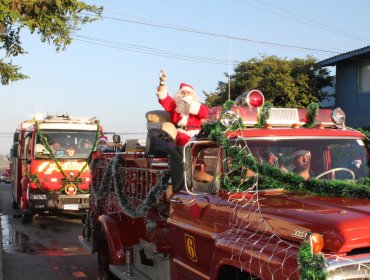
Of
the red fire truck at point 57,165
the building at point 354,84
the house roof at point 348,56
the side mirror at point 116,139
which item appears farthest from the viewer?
the building at point 354,84

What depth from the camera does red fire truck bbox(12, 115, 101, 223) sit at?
1275cm

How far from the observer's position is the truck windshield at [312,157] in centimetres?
396

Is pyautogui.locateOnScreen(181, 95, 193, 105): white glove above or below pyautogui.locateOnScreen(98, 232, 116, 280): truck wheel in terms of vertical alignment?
above

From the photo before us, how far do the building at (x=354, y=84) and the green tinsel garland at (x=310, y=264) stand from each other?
17.9 meters

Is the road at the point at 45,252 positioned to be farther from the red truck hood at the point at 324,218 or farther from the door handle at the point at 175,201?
the red truck hood at the point at 324,218

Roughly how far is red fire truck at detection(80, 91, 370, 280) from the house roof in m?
15.4

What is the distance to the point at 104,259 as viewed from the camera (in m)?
6.67

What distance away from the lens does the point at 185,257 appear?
4.27 metres

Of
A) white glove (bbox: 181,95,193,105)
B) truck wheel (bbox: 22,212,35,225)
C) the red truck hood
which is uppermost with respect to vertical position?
white glove (bbox: 181,95,193,105)

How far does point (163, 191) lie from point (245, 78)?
63.5ft

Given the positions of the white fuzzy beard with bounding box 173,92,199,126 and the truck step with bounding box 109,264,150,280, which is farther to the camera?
the white fuzzy beard with bounding box 173,92,199,126

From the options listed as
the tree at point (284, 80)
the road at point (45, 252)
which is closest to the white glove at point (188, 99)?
the road at point (45, 252)

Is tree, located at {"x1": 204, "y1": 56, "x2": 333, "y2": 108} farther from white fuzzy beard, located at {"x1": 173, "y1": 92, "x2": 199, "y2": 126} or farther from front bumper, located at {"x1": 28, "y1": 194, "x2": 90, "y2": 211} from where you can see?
white fuzzy beard, located at {"x1": 173, "y1": 92, "x2": 199, "y2": 126}

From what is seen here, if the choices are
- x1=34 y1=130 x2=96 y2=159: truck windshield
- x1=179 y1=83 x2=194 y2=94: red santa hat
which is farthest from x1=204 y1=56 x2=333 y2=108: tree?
x1=179 y1=83 x2=194 y2=94: red santa hat
